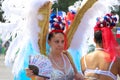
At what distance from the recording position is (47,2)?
482 centimetres

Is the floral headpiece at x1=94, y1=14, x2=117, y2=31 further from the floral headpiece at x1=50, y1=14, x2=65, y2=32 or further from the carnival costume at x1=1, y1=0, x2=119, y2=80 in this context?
the floral headpiece at x1=50, y1=14, x2=65, y2=32

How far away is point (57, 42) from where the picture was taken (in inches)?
184

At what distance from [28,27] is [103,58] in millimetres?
902

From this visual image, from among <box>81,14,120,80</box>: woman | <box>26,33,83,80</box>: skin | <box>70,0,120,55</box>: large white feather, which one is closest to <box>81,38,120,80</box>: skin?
<box>81,14,120,80</box>: woman

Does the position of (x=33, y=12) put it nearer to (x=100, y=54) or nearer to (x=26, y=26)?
(x=26, y=26)

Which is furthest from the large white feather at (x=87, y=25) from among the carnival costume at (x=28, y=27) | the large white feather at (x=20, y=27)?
the large white feather at (x=20, y=27)

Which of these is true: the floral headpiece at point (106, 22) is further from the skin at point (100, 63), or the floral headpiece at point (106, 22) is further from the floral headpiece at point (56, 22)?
the floral headpiece at point (56, 22)

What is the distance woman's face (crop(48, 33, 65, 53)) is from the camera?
4652mm

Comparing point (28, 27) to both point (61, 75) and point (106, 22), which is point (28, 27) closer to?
point (61, 75)

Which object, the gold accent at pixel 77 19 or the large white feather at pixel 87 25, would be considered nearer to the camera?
the gold accent at pixel 77 19

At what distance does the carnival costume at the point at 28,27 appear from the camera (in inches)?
188

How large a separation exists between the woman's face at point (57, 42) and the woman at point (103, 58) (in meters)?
0.52

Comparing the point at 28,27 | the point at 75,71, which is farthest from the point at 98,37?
the point at 28,27

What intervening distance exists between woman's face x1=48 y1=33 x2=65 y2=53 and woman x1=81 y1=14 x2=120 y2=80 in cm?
52
